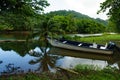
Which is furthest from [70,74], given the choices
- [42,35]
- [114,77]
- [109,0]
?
[42,35]

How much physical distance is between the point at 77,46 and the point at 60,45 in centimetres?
564

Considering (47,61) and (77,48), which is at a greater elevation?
(77,48)

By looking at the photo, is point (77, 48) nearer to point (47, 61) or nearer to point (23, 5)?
point (47, 61)

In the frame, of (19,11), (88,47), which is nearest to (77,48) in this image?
(88,47)

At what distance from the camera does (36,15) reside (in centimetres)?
1797

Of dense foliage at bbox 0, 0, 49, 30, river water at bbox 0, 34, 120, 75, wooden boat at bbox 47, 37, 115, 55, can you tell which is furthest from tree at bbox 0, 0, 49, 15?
wooden boat at bbox 47, 37, 115, 55

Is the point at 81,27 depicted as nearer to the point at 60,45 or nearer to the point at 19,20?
the point at 60,45

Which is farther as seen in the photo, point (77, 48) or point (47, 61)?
point (77, 48)

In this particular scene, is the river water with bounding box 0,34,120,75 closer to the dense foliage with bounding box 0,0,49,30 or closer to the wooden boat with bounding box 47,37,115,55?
the wooden boat with bounding box 47,37,115,55

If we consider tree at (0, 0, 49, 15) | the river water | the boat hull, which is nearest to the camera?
tree at (0, 0, 49, 15)

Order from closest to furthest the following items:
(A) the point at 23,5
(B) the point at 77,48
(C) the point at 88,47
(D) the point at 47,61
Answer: (A) the point at 23,5 → (D) the point at 47,61 → (C) the point at 88,47 → (B) the point at 77,48

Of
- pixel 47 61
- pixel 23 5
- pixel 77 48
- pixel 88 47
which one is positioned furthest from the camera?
pixel 77 48

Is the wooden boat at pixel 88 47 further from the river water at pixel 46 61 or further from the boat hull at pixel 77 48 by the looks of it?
the river water at pixel 46 61

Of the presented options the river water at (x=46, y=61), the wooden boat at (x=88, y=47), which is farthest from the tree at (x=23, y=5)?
the wooden boat at (x=88, y=47)
